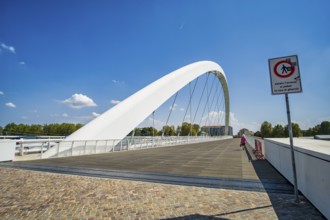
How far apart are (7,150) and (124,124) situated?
936 centimetres

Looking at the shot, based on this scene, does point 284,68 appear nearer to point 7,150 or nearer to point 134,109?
point 7,150

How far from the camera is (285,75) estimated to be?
12.0ft

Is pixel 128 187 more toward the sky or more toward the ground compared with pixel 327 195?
more toward the ground

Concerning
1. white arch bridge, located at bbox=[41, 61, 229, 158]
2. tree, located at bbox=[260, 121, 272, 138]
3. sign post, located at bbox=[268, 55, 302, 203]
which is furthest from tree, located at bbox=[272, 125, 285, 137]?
Result: sign post, located at bbox=[268, 55, 302, 203]

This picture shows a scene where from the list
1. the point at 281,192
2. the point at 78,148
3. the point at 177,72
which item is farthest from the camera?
the point at 177,72

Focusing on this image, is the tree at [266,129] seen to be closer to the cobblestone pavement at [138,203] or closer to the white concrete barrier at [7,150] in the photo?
the white concrete barrier at [7,150]

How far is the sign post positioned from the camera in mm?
3572

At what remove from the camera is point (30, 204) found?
3.46 metres

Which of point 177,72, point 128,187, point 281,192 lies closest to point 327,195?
point 281,192

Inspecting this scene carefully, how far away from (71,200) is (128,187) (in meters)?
1.20

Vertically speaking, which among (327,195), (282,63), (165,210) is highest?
(282,63)

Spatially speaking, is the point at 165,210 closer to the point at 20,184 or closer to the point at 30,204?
the point at 30,204

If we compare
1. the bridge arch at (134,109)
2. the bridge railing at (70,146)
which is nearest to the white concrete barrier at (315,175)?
the bridge railing at (70,146)

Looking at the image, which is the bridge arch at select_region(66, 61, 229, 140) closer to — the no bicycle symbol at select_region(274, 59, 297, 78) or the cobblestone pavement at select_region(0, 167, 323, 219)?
the cobblestone pavement at select_region(0, 167, 323, 219)
